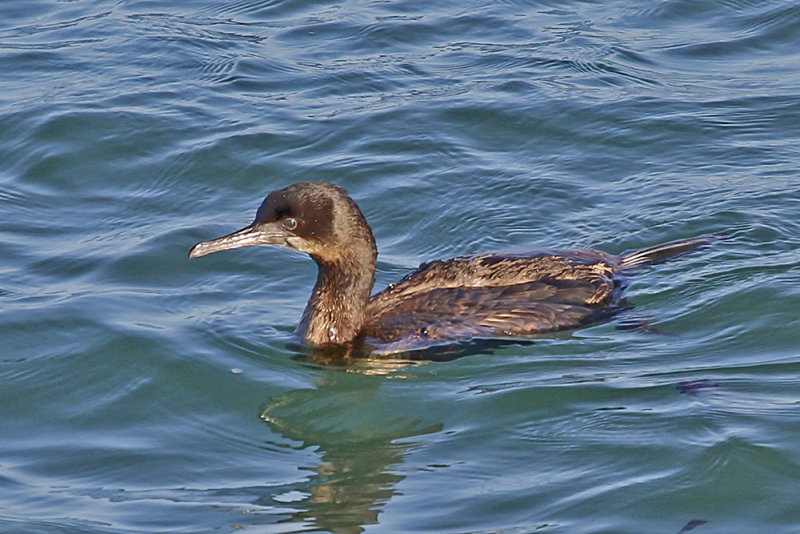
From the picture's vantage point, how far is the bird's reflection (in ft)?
22.2

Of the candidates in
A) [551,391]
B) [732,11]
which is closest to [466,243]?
[551,391]

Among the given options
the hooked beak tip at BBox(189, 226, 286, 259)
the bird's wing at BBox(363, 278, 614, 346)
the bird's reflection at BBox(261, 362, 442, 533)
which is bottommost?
the bird's reflection at BBox(261, 362, 442, 533)

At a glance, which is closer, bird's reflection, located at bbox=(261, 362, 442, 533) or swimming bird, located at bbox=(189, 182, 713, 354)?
bird's reflection, located at bbox=(261, 362, 442, 533)

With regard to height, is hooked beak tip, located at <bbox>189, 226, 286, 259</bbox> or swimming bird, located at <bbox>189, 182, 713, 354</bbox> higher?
hooked beak tip, located at <bbox>189, 226, 286, 259</bbox>

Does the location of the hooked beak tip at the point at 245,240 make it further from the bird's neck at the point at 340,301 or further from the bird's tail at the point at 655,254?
the bird's tail at the point at 655,254

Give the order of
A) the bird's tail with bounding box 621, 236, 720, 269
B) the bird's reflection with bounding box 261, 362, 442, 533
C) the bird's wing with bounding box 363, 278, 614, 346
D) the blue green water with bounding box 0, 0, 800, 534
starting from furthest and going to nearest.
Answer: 1. the bird's tail with bounding box 621, 236, 720, 269
2. the bird's wing with bounding box 363, 278, 614, 346
3. the blue green water with bounding box 0, 0, 800, 534
4. the bird's reflection with bounding box 261, 362, 442, 533

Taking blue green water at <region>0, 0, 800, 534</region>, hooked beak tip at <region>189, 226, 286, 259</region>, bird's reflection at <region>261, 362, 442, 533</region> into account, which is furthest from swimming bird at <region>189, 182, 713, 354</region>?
bird's reflection at <region>261, 362, 442, 533</region>

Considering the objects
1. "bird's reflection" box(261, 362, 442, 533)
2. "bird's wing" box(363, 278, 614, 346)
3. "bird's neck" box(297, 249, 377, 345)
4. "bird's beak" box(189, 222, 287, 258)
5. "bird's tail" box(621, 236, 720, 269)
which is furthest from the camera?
"bird's tail" box(621, 236, 720, 269)

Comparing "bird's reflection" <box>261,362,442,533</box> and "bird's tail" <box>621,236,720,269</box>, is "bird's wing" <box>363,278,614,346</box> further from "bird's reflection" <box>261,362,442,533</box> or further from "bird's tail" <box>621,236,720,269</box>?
"bird's tail" <box>621,236,720,269</box>

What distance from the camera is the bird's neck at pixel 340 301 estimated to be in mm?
8945

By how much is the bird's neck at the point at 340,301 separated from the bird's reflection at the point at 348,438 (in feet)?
1.20

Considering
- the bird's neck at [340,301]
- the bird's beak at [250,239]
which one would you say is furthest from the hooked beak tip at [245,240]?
the bird's neck at [340,301]

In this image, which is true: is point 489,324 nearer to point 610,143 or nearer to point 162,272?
point 162,272

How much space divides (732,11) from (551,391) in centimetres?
818
